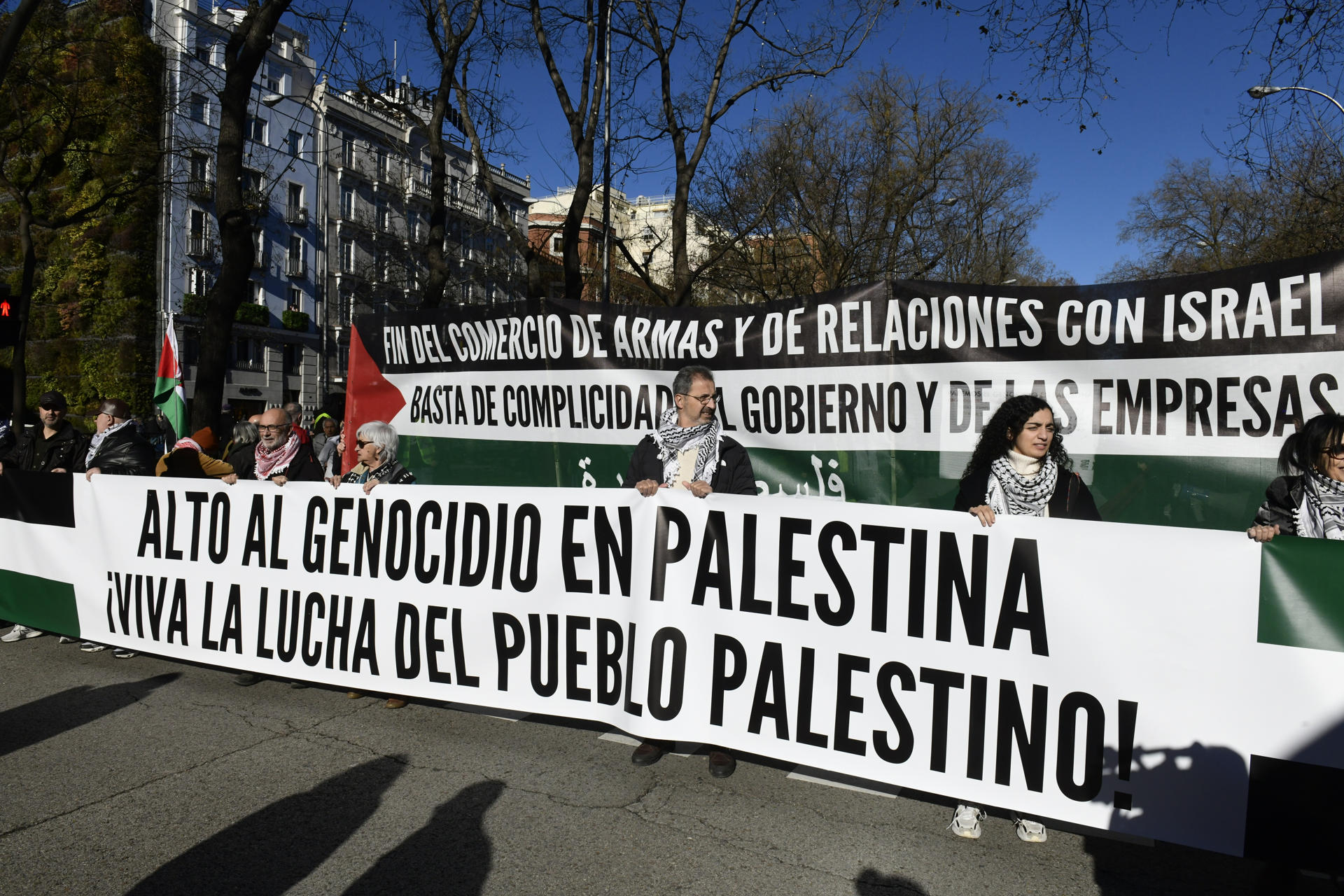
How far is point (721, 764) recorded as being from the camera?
404cm

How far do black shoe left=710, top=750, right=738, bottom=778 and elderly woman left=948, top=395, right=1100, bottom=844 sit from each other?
36.9 inches

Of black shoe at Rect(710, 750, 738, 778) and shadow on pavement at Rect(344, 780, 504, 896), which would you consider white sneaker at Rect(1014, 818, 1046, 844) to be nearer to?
black shoe at Rect(710, 750, 738, 778)

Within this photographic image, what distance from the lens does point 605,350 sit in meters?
6.38

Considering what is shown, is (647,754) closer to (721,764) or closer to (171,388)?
(721,764)

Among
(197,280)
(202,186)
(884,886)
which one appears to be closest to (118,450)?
(884,886)

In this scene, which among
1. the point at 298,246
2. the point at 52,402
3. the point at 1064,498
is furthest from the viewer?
the point at 298,246

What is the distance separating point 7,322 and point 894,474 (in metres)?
8.55

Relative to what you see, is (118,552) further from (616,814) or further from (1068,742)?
(1068,742)

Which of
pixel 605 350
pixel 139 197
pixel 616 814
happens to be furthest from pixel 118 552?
pixel 139 197


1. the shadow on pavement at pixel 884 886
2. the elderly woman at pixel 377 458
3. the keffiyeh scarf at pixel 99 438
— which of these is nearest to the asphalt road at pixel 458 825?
the shadow on pavement at pixel 884 886

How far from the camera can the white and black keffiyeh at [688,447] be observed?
4.57 meters

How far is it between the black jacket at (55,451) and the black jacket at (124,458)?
766 mm

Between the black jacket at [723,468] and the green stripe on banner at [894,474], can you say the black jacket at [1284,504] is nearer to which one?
the green stripe on banner at [894,474]

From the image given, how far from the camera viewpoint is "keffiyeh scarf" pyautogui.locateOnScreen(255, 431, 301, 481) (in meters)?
5.86
